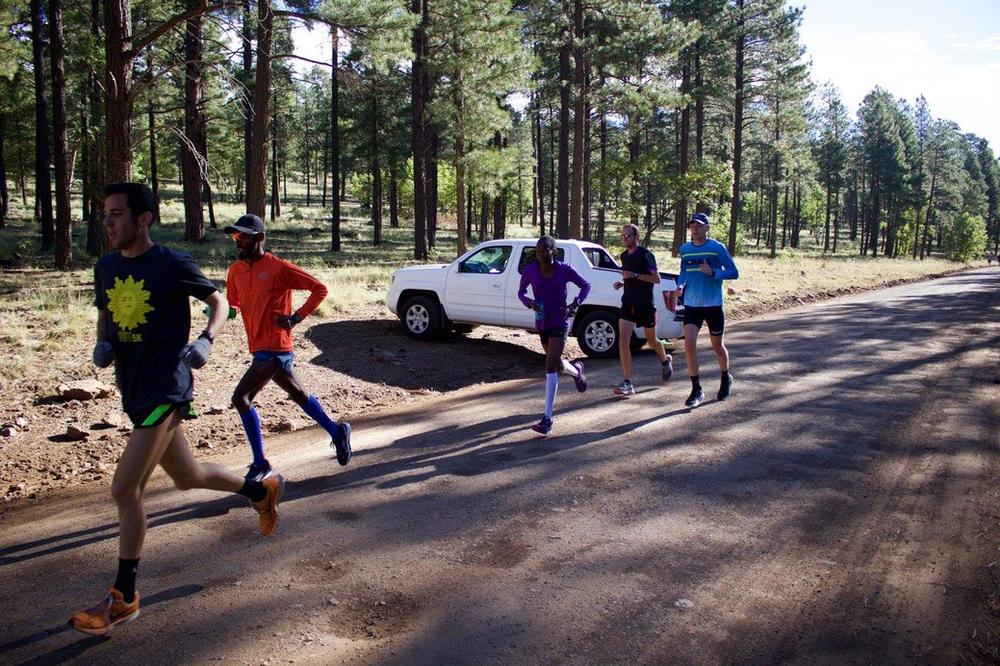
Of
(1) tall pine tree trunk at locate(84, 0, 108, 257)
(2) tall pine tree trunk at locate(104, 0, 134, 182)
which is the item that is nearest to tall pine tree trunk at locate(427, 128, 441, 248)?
(1) tall pine tree trunk at locate(84, 0, 108, 257)

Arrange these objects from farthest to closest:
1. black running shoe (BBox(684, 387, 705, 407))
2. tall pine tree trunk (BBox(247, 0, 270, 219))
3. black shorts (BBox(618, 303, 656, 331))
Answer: tall pine tree trunk (BBox(247, 0, 270, 219)) → black shorts (BBox(618, 303, 656, 331)) → black running shoe (BBox(684, 387, 705, 407))

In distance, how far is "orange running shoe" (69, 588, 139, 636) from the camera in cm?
344

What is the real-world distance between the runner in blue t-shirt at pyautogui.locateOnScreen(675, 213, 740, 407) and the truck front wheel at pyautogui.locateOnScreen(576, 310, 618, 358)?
3.35 metres

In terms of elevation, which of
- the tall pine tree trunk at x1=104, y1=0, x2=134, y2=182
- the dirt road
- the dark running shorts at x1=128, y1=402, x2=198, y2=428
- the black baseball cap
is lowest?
the dirt road

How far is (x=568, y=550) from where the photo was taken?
14.6ft

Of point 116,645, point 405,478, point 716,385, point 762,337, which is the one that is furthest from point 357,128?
point 116,645

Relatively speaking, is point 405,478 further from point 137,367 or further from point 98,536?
point 137,367

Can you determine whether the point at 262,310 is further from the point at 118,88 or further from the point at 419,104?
the point at 419,104

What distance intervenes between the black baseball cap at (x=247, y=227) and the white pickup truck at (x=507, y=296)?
6.48 metres

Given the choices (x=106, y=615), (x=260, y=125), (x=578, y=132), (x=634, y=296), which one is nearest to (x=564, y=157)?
(x=578, y=132)

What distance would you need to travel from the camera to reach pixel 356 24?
486 inches

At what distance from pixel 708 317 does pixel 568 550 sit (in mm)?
4497

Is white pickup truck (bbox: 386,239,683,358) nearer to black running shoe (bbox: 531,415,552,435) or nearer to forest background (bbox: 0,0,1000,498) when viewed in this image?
forest background (bbox: 0,0,1000,498)

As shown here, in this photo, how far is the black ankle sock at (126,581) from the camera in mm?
3580
